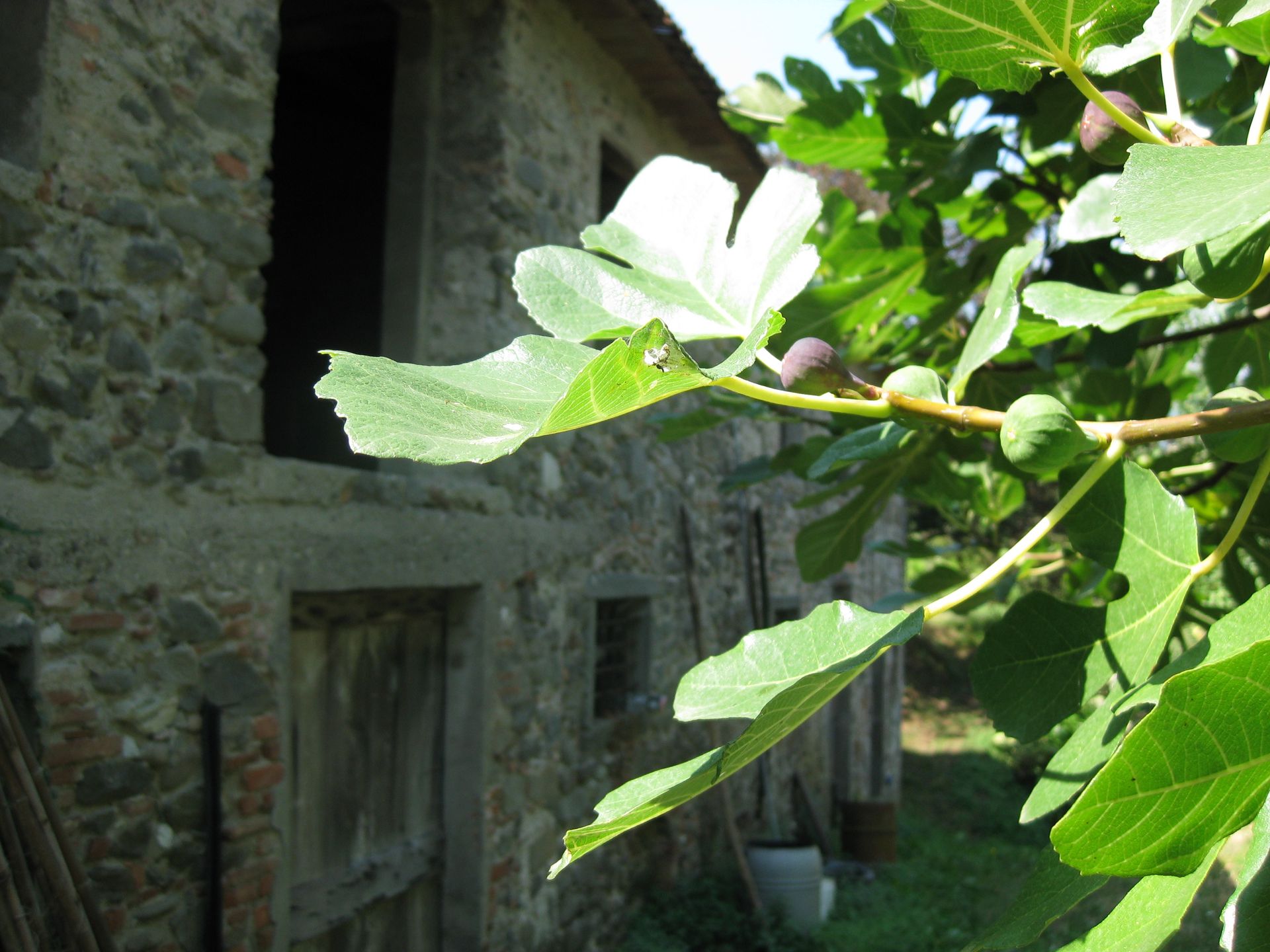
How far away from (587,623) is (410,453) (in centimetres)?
455

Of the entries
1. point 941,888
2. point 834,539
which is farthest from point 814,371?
point 941,888

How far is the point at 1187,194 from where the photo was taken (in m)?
0.67

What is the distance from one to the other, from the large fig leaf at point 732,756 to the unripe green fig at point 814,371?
0.63 feet

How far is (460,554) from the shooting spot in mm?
4047

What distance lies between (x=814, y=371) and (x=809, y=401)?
38mm

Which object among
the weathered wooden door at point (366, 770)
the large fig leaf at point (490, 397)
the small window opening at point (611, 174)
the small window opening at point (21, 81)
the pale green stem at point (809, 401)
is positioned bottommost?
the weathered wooden door at point (366, 770)

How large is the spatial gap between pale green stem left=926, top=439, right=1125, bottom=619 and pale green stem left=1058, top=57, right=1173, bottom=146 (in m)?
0.27

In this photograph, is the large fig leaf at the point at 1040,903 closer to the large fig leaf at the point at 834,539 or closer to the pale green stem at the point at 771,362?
the pale green stem at the point at 771,362

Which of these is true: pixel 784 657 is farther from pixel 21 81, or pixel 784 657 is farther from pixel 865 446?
pixel 21 81

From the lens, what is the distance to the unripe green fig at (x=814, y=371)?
842mm

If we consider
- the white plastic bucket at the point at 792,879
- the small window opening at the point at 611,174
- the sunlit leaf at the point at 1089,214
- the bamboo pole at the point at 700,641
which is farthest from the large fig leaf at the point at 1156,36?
the white plastic bucket at the point at 792,879

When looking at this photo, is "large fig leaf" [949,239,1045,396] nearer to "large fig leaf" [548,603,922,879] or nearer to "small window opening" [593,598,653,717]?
"large fig leaf" [548,603,922,879]

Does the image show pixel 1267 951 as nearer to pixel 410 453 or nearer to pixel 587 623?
pixel 410 453

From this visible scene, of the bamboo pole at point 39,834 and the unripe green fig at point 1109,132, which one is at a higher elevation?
the unripe green fig at point 1109,132
